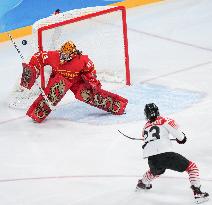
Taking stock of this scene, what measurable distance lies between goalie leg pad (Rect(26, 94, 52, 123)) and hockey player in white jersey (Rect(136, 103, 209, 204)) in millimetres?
1944

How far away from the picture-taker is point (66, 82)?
286 inches

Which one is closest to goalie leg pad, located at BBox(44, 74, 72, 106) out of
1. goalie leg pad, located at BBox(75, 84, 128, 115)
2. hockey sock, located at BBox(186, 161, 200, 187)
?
goalie leg pad, located at BBox(75, 84, 128, 115)

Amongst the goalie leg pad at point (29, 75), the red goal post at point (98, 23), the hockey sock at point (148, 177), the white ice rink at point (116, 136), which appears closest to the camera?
the hockey sock at point (148, 177)

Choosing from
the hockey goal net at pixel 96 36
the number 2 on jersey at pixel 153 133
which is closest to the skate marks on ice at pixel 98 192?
the number 2 on jersey at pixel 153 133

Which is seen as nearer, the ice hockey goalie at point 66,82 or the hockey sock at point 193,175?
the hockey sock at point 193,175

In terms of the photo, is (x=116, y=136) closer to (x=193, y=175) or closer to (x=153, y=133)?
(x=153, y=133)

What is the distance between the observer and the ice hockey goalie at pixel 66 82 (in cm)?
725

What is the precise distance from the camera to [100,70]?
334 inches

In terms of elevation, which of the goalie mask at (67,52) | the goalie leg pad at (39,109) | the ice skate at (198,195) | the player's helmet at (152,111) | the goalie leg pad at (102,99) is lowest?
the ice skate at (198,195)

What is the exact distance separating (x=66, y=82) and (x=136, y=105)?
70 centimetres

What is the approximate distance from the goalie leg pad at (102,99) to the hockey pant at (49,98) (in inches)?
5.4

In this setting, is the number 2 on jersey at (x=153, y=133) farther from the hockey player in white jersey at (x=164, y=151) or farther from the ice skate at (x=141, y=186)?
the ice skate at (x=141, y=186)

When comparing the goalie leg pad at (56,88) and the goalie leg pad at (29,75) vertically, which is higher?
the goalie leg pad at (29,75)

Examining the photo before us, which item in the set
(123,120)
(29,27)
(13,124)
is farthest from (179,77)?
(29,27)
